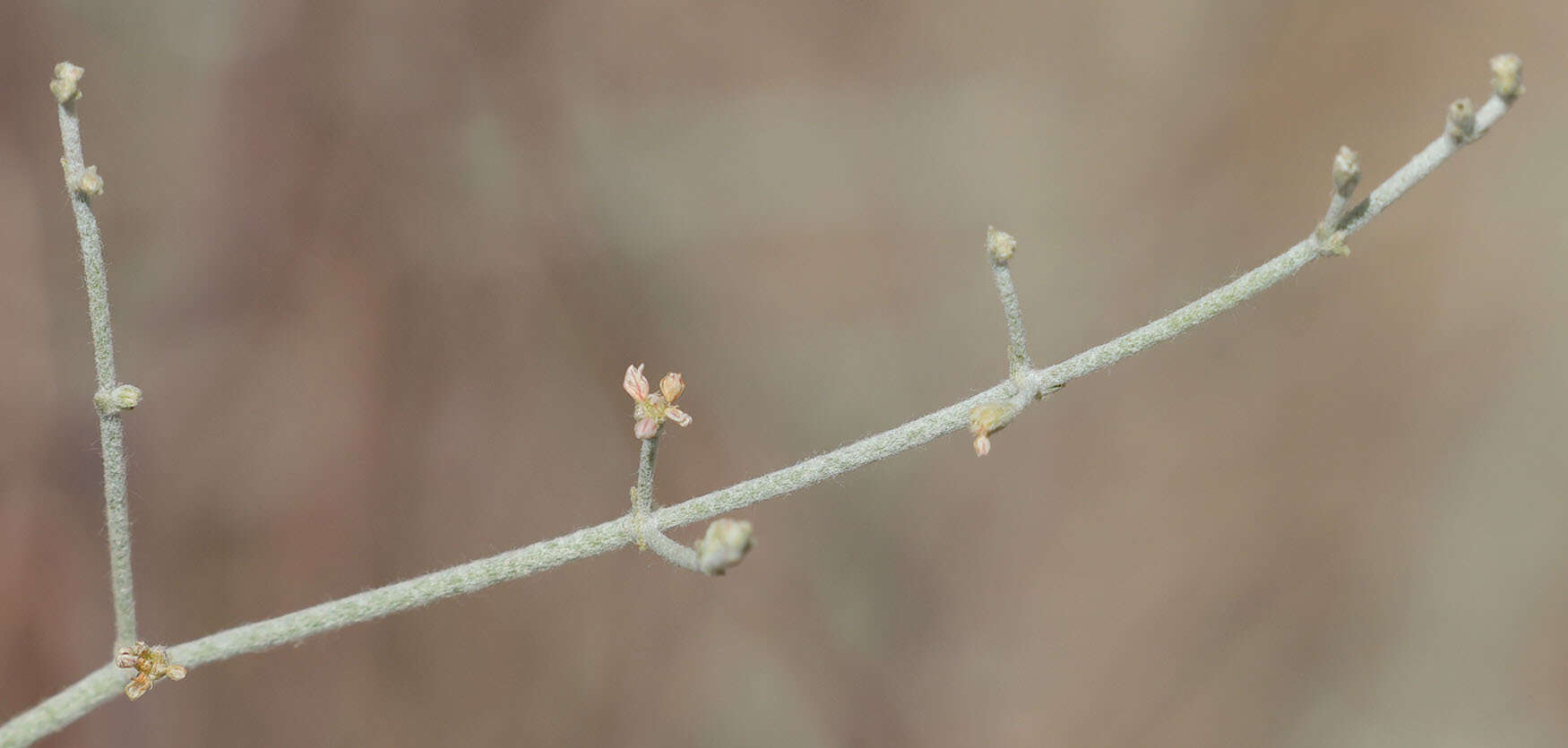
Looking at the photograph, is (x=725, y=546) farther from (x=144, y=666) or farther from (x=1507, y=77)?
(x=1507, y=77)

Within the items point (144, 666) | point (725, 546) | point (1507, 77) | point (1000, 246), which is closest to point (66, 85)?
point (144, 666)

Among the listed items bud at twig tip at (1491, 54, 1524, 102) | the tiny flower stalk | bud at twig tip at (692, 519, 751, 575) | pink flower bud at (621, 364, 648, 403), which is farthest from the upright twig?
bud at twig tip at (1491, 54, 1524, 102)

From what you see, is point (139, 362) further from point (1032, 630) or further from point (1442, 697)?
point (1442, 697)

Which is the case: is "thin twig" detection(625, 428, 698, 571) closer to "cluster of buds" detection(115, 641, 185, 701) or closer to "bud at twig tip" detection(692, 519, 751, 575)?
"bud at twig tip" detection(692, 519, 751, 575)

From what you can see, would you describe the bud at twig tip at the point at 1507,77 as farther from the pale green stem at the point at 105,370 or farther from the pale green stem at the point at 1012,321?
the pale green stem at the point at 105,370

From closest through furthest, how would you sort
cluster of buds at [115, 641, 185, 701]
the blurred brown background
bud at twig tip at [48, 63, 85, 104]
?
bud at twig tip at [48, 63, 85, 104] < cluster of buds at [115, 641, 185, 701] < the blurred brown background
